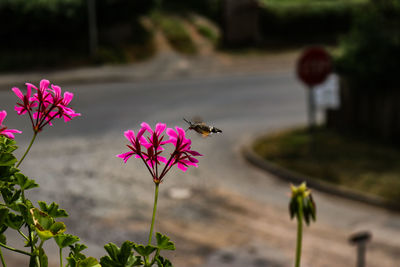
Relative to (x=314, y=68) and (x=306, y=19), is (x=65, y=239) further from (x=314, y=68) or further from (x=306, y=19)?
(x=306, y=19)

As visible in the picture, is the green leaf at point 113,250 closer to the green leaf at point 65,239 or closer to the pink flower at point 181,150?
the green leaf at point 65,239

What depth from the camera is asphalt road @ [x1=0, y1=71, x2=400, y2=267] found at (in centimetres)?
1019

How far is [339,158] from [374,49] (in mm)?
2839

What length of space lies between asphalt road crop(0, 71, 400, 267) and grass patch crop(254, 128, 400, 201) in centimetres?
55

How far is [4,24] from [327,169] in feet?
42.1

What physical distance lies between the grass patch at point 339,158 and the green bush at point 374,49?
1385mm

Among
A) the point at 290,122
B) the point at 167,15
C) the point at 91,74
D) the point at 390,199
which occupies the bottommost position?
the point at 390,199

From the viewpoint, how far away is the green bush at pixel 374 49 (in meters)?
15.0

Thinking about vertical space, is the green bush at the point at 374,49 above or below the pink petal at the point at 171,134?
above

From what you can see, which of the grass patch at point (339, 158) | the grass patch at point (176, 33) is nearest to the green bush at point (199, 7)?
the grass patch at point (176, 33)

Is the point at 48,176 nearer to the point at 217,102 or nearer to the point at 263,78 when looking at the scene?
the point at 217,102

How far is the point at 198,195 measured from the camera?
1236cm

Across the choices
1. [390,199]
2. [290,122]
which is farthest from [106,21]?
[390,199]

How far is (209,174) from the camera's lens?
13.5m
